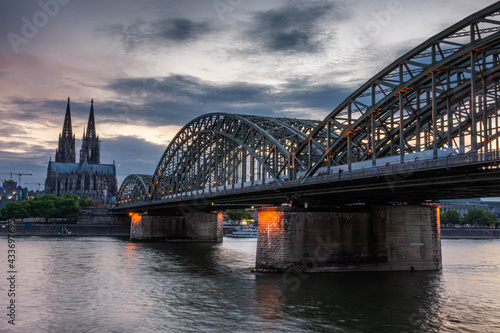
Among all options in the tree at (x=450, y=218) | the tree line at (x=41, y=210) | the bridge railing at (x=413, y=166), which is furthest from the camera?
the tree at (x=450, y=218)

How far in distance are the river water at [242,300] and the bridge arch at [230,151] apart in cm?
1754

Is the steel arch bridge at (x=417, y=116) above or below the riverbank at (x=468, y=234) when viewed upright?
above

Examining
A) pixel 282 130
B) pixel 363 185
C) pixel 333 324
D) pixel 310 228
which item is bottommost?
pixel 333 324

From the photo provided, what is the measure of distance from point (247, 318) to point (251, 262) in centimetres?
3444

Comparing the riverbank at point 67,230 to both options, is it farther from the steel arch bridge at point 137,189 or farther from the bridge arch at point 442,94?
the bridge arch at point 442,94

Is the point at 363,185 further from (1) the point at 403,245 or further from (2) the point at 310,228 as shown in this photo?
(1) the point at 403,245

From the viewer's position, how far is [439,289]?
44.0 meters

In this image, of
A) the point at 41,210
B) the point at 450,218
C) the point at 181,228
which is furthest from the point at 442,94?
the point at 450,218

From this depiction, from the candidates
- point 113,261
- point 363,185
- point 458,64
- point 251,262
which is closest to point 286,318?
point 363,185

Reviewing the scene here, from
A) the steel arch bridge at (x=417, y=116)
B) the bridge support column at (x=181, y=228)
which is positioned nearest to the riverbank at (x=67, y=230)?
the bridge support column at (x=181, y=228)

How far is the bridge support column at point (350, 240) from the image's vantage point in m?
52.0

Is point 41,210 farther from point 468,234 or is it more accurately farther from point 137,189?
point 468,234

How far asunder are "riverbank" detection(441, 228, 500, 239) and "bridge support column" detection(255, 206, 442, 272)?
350ft

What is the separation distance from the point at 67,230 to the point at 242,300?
117 m
